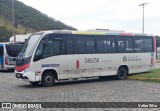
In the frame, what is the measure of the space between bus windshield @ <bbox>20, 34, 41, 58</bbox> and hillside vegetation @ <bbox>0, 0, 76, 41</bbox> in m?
66.1

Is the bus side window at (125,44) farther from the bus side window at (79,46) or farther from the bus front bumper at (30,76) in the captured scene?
the bus front bumper at (30,76)

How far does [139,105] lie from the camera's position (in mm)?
11039

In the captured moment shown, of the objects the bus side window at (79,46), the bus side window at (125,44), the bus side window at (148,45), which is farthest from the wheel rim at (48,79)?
the bus side window at (148,45)

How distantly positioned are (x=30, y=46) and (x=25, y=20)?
271 ft

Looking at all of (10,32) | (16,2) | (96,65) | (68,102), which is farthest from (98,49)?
(16,2)

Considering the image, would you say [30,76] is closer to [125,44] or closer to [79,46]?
[79,46]

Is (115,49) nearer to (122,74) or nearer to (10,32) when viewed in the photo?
(122,74)

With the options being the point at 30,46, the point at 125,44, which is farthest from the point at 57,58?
the point at 125,44

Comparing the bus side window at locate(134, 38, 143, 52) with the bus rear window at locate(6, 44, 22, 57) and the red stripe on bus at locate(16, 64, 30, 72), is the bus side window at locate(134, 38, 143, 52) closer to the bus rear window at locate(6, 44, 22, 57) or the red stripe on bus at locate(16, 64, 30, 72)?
the red stripe on bus at locate(16, 64, 30, 72)

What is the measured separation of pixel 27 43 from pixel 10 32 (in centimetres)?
6623

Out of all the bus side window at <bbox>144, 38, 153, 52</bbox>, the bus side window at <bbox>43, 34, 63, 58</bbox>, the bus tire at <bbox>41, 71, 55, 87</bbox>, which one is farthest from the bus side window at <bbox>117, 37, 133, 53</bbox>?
the bus tire at <bbox>41, 71, 55, 87</bbox>

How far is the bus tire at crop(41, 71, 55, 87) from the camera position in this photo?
57.2ft

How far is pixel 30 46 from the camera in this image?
17453 millimetres

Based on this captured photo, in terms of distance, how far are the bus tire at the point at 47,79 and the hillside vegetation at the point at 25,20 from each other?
6662cm
